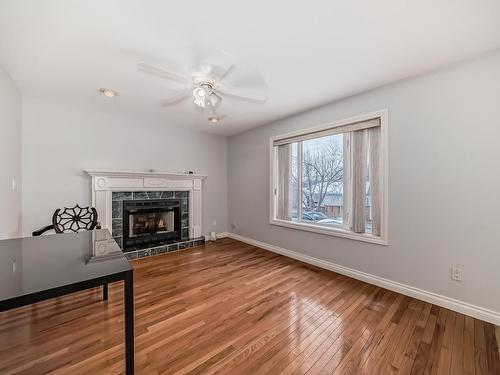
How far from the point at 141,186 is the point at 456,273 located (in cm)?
432

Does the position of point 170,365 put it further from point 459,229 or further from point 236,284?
point 459,229

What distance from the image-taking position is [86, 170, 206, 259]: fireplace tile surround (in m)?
3.35

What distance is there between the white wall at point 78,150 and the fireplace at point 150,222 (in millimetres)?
628

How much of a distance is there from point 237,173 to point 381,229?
2.96m

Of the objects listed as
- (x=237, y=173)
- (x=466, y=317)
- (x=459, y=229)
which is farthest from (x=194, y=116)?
(x=466, y=317)

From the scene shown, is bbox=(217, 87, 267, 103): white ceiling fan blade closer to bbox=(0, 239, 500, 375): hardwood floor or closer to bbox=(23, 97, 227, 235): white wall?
bbox=(23, 97, 227, 235): white wall

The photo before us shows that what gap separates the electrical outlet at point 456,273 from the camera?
2.03m

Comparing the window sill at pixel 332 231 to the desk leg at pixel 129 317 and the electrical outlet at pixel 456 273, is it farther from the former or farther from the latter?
the desk leg at pixel 129 317

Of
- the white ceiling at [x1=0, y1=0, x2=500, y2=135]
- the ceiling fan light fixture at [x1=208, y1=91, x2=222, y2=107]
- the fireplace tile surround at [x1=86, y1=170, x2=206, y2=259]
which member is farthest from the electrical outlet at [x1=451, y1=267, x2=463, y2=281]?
the fireplace tile surround at [x1=86, y1=170, x2=206, y2=259]

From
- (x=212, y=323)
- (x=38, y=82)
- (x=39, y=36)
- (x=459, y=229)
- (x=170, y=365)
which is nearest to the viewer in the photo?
(x=170, y=365)

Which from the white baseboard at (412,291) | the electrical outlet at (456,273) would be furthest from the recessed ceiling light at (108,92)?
the electrical outlet at (456,273)

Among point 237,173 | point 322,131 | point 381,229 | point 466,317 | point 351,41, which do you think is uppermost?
point 351,41

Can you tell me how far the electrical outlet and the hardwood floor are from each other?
0.33m

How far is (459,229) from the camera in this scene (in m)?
2.03
